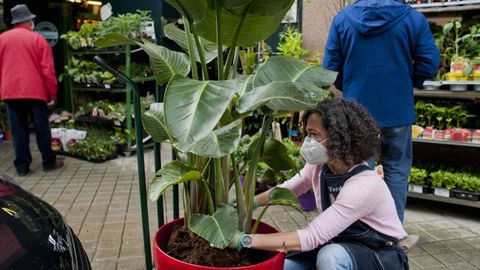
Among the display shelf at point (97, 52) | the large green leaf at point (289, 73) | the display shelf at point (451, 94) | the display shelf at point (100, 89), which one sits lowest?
the display shelf at point (100, 89)

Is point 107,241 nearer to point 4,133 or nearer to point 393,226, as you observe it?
point 393,226

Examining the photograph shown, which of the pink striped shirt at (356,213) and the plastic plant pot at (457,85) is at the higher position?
the plastic plant pot at (457,85)

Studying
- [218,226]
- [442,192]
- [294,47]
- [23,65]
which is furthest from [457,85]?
[23,65]

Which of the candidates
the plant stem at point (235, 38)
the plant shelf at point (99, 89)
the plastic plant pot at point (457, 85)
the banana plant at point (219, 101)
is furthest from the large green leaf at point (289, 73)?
the plant shelf at point (99, 89)

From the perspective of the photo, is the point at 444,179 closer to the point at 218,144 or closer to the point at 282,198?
the point at 282,198

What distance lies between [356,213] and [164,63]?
43.3 inches

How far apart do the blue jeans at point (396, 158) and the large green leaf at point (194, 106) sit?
2.03m

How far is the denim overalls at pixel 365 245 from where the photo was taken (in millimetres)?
2156

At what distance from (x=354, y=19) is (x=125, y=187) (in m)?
3.20

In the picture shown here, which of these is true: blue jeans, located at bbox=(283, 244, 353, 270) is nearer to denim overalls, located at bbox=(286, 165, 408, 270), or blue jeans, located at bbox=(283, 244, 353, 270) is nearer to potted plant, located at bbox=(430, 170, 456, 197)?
denim overalls, located at bbox=(286, 165, 408, 270)

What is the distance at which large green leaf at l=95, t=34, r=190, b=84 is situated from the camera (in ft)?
6.87

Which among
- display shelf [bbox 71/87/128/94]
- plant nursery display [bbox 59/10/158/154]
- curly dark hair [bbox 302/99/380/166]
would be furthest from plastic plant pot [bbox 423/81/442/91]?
display shelf [bbox 71/87/128/94]

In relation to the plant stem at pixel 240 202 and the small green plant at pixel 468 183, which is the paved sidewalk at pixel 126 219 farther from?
the plant stem at pixel 240 202

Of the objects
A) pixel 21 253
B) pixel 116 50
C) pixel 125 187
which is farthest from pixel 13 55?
pixel 21 253
